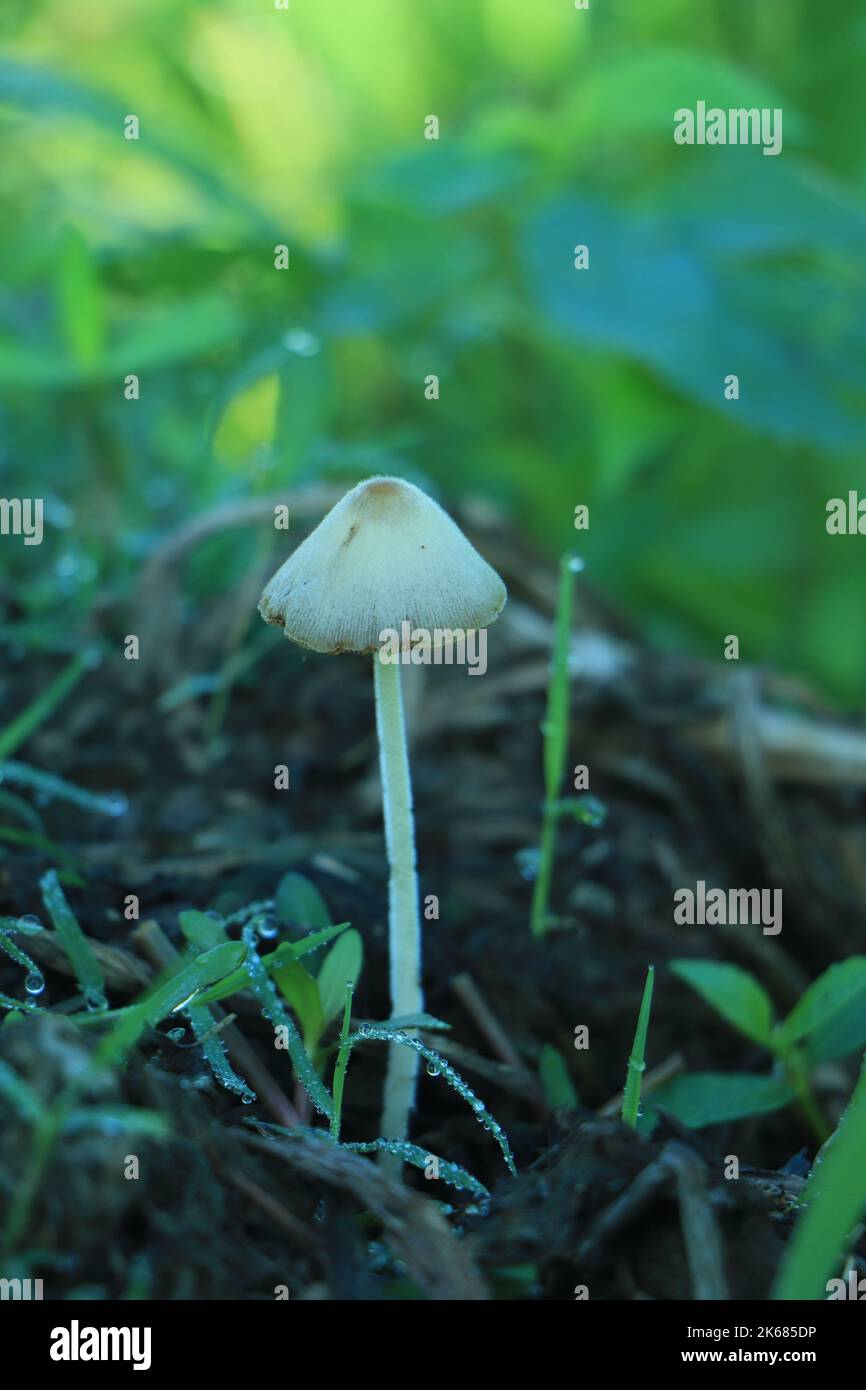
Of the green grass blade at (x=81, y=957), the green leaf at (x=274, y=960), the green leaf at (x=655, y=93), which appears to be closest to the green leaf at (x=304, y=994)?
the green leaf at (x=274, y=960)

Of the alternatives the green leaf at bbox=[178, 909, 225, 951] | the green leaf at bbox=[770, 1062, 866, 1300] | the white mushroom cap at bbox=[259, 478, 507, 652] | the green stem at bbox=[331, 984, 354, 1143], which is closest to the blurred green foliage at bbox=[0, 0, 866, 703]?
the green leaf at bbox=[178, 909, 225, 951]

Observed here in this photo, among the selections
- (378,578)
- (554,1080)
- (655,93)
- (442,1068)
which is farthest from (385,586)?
(655,93)

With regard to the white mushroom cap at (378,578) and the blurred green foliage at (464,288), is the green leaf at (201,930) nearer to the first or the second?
the white mushroom cap at (378,578)

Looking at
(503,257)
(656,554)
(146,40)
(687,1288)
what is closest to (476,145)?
(503,257)

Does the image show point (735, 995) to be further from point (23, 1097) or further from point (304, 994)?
point (23, 1097)

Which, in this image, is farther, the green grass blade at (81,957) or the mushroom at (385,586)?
the green grass blade at (81,957)

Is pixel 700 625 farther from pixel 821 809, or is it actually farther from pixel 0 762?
pixel 0 762
